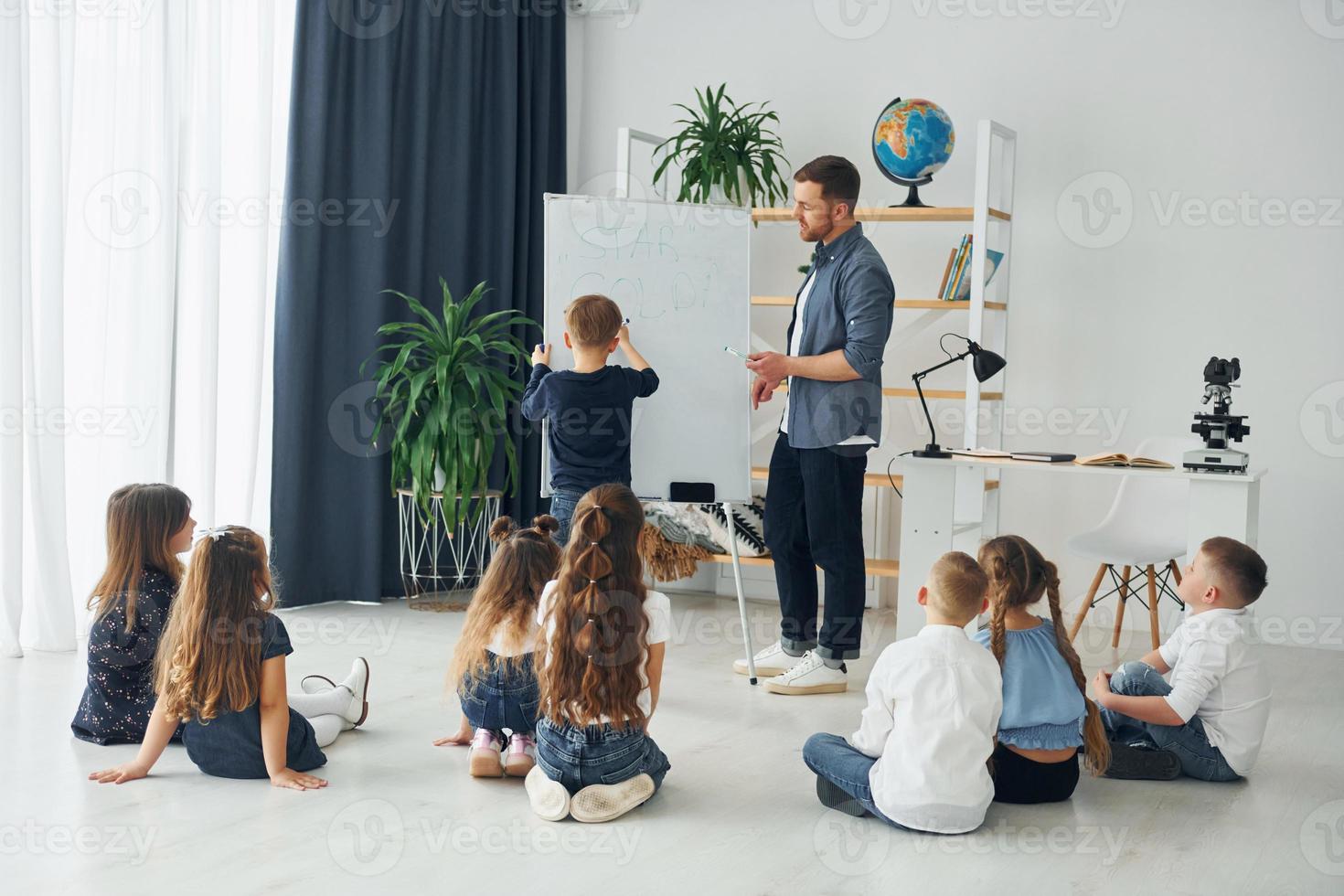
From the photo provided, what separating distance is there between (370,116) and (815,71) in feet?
5.85

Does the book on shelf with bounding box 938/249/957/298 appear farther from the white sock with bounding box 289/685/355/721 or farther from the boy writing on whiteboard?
the white sock with bounding box 289/685/355/721

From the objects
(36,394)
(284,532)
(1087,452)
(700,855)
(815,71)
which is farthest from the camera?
(815,71)

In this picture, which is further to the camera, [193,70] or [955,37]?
[955,37]

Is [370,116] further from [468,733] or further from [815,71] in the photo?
[468,733]

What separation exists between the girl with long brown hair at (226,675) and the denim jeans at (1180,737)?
5.86 ft

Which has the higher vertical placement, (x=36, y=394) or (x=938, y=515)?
(x=36, y=394)

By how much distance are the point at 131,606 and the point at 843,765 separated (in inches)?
61.7

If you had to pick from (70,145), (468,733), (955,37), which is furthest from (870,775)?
(955,37)

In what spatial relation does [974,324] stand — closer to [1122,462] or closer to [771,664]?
[1122,462]

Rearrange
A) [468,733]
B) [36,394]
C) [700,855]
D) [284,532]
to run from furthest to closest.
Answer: [284,532] < [36,394] < [468,733] < [700,855]

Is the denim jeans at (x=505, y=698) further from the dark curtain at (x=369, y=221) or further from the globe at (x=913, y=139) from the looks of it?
the globe at (x=913, y=139)

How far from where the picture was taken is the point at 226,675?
8.29 feet

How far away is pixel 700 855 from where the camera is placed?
2.31 metres

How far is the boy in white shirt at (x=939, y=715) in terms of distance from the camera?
236 centimetres
